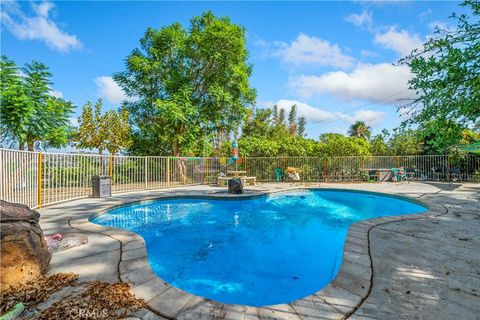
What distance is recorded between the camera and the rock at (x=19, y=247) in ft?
7.74

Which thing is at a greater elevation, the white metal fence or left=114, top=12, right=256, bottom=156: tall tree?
left=114, top=12, right=256, bottom=156: tall tree

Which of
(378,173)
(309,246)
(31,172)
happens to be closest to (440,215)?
(309,246)

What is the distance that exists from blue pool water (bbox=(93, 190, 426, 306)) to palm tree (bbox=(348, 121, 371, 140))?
25.4 meters

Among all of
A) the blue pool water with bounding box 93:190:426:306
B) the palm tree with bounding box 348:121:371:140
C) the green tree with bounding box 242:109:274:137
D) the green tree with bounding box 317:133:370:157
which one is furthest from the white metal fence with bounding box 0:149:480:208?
the palm tree with bounding box 348:121:371:140

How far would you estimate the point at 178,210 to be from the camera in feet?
27.0

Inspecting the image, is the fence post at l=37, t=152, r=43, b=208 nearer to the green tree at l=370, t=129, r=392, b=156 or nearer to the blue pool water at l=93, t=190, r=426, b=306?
the blue pool water at l=93, t=190, r=426, b=306

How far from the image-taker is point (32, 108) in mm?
9617

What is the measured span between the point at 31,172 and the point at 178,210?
4490mm

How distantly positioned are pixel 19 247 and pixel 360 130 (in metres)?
36.1

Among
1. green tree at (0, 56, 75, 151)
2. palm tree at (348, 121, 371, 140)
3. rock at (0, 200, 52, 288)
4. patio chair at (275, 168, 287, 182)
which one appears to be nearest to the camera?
rock at (0, 200, 52, 288)

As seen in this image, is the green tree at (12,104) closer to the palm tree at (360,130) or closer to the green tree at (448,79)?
the green tree at (448,79)

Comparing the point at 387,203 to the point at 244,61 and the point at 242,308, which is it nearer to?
the point at 242,308

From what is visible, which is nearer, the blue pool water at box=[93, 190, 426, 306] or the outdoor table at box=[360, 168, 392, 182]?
the blue pool water at box=[93, 190, 426, 306]

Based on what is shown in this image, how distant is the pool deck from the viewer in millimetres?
2070
